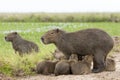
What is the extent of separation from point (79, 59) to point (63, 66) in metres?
0.88

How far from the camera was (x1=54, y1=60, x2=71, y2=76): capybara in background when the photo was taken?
500 inches

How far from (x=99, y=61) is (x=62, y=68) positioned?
3.70 feet

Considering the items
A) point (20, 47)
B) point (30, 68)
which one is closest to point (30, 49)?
point (20, 47)

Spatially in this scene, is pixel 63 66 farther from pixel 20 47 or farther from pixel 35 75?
pixel 20 47

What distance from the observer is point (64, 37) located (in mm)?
13609

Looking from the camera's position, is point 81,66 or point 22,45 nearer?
point 81,66

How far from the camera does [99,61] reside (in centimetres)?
1320

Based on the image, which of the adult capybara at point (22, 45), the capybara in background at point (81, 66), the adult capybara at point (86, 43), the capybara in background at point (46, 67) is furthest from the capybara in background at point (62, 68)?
the adult capybara at point (22, 45)

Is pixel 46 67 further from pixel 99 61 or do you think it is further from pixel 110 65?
pixel 110 65

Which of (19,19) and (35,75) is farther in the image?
(19,19)

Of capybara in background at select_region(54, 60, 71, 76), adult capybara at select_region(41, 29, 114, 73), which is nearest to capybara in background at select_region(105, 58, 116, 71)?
adult capybara at select_region(41, 29, 114, 73)

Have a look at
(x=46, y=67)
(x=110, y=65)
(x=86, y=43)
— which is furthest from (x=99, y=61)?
(x=46, y=67)

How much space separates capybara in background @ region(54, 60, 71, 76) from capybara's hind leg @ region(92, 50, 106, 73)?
82 cm

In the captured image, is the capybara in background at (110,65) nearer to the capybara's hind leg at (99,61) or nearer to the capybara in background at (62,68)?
the capybara's hind leg at (99,61)
